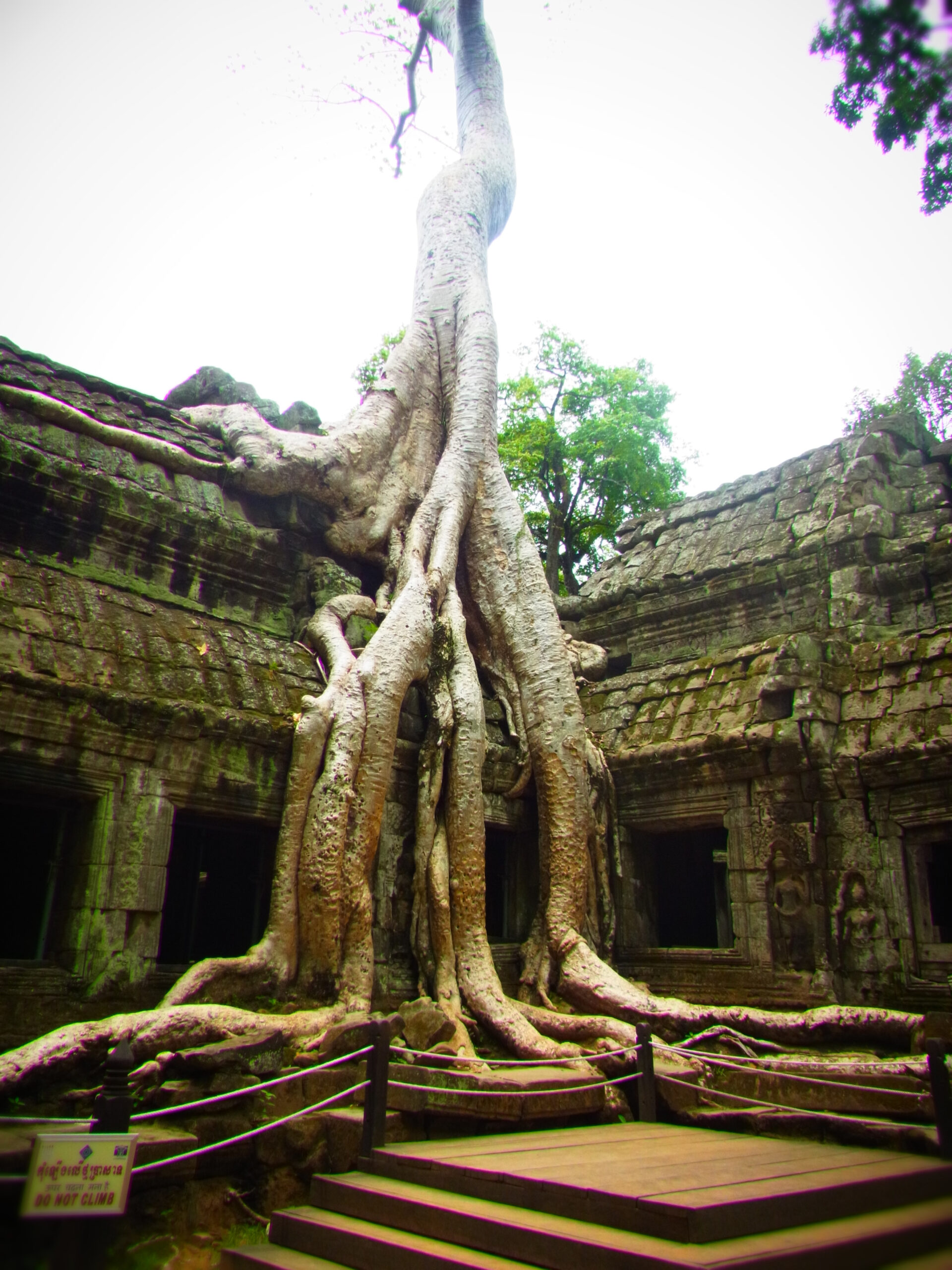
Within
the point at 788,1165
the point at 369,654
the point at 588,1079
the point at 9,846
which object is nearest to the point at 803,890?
the point at 588,1079

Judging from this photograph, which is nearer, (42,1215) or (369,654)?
(42,1215)

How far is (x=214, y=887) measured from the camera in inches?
278

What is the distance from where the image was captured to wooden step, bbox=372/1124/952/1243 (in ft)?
9.73

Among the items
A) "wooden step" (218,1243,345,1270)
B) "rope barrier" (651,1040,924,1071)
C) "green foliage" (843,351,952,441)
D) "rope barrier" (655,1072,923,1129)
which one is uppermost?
"green foliage" (843,351,952,441)

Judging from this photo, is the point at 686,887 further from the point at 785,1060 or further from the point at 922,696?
the point at 785,1060

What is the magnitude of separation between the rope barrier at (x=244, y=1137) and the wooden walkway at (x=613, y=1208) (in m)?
0.27

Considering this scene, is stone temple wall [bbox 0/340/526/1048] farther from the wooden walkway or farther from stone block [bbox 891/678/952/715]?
stone block [bbox 891/678/952/715]

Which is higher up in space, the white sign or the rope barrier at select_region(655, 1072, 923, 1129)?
the white sign

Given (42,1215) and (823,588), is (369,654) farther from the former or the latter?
(42,1215)

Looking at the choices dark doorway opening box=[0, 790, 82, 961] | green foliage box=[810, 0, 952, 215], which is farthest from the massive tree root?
green foliage box=[810, 0, 952, 215]

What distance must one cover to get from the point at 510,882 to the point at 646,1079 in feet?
8.04

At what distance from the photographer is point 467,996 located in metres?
5.67

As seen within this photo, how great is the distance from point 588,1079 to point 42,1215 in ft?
11.1

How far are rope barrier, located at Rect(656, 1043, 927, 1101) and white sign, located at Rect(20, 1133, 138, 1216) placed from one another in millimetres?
3030
